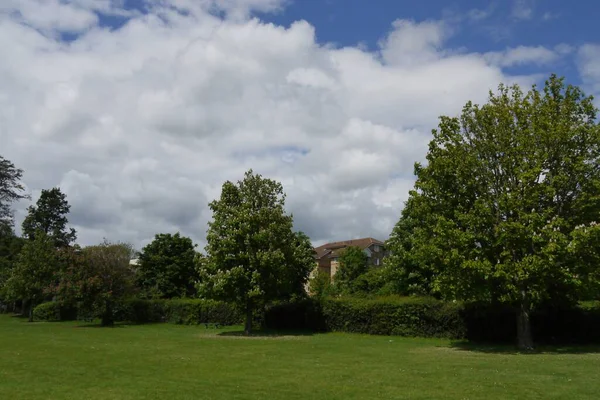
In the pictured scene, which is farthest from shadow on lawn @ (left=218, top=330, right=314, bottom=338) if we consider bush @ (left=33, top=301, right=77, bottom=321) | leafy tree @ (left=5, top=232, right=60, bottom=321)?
bush @ (left=33, top=301, right=77, bottom=321)

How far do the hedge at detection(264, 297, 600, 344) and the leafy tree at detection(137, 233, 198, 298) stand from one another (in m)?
28.6

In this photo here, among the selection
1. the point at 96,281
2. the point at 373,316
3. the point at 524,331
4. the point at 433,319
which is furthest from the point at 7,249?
the point at 524,331

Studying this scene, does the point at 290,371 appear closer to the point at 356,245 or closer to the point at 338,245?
the point at 356,245

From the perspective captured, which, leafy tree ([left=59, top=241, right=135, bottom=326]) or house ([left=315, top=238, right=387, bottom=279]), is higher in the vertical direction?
house ([left=315, top=238, right=387, bottom=279])

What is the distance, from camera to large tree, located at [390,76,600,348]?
74.4 feet

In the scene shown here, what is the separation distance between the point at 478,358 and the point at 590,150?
37.4 feet

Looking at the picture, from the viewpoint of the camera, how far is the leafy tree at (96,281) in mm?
43062

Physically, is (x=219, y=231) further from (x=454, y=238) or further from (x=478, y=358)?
(x=478, y=358)

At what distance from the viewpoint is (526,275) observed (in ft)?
71.9

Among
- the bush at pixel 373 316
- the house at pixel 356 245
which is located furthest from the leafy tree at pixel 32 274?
the house at pixel 356 245

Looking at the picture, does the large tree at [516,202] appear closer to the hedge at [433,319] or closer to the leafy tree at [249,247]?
the hedge at [433,319]

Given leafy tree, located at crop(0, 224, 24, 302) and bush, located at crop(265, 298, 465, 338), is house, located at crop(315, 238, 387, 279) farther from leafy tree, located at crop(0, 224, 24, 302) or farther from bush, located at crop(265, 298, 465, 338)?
bush, located at crop(265, 298, 465, 338)

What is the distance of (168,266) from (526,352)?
164 ft

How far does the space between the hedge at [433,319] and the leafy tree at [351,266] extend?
41629 millimetres
